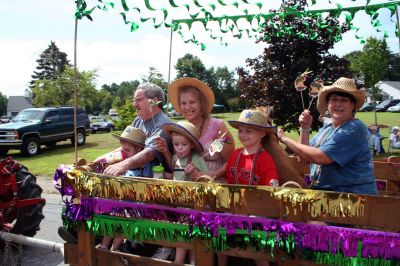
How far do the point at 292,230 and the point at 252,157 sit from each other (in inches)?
35.6

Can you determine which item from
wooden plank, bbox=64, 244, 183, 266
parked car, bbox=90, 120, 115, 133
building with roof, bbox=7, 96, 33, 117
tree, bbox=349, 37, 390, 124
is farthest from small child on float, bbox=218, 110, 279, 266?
→ building with roof, bbox=7, 96, 33, 117

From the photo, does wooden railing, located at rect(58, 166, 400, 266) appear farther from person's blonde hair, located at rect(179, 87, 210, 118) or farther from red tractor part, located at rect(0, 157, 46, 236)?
red tractor part, located at rect(0, 157, 46, 236)

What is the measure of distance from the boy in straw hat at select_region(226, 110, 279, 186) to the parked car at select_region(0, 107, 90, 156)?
1288cm

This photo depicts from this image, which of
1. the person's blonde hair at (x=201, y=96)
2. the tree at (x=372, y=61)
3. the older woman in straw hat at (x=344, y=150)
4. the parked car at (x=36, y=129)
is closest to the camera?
the older woman in straw hat at (x=344, y=150)

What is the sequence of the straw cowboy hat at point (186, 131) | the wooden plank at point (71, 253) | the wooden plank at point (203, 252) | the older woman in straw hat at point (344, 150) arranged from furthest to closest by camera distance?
1. the straw cowboy hat at point (186, 131)
2. the wooden plank at point (71, 253)
3. the older woman in straw hat at point (344, 150)
4. the wooden plank at point (203, 252)

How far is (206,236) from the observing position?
2.24 meters

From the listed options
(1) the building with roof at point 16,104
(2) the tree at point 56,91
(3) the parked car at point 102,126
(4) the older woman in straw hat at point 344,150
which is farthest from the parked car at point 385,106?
(1) the building with roof at point 16,104

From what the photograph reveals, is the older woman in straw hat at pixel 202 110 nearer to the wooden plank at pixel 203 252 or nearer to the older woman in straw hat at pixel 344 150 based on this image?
the older woman in straw hat at pixel 344 150

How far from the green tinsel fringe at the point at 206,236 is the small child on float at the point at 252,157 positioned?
0.66m

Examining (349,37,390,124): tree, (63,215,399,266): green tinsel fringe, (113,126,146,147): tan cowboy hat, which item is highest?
(349,37,390,124): tree

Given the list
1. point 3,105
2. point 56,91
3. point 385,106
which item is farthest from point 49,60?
point 385,106

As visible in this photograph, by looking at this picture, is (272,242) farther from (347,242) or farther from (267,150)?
(267,150)

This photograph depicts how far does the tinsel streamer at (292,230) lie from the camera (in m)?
1.92

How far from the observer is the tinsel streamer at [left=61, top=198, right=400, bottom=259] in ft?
6.30
